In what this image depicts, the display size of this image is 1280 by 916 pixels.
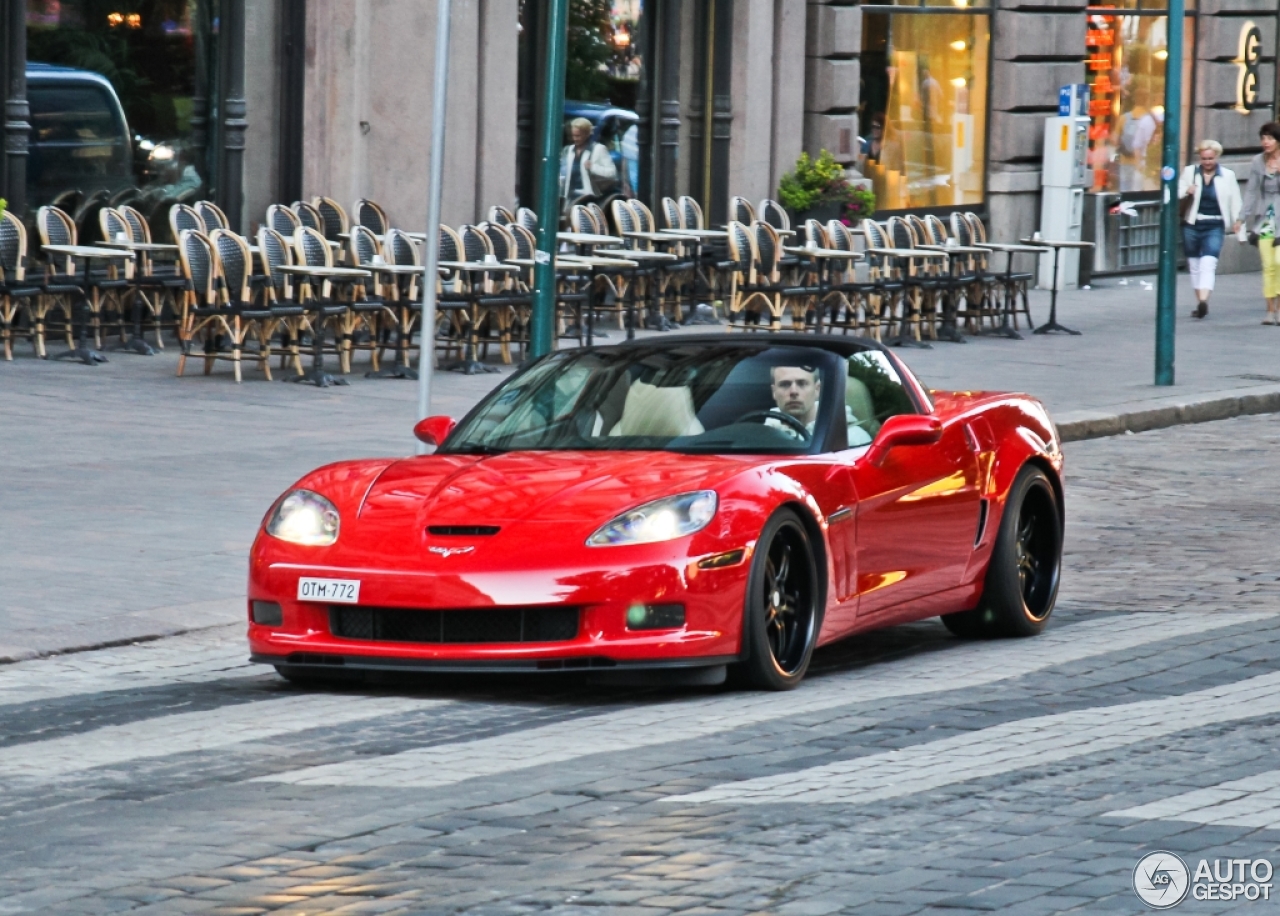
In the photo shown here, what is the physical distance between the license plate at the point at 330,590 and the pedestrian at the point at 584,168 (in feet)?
56.6

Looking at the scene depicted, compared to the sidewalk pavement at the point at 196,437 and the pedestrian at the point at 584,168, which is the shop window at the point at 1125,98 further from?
the pedestrian at the point at 584,168

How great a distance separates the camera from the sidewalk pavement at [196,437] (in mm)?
10062

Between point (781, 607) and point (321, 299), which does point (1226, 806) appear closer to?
point (781, 607)

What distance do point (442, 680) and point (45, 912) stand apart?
318cm

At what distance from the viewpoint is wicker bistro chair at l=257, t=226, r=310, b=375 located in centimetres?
1839

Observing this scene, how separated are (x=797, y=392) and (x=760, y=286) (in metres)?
14.1

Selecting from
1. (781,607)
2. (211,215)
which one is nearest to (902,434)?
(781,607)

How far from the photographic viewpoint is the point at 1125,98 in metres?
32.8

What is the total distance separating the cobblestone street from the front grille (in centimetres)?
A: 23

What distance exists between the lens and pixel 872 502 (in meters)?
8.75

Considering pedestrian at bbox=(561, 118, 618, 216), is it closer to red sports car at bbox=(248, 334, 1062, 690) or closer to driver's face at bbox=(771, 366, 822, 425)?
red sports car at bbox=(248, 334, 1062, 690)

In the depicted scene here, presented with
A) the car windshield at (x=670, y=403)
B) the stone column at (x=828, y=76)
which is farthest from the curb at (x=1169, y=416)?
the stone column at (x=828, y=76)

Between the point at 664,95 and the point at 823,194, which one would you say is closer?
the point at 664,95

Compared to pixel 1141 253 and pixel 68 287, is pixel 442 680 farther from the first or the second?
pixel 1141 253
